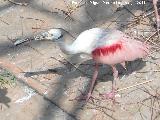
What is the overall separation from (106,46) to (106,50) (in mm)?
31

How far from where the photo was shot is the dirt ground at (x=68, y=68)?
360 cm

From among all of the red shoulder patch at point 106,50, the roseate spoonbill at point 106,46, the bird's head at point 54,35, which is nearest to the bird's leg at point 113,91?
the roseate spoonbill at point 106,46

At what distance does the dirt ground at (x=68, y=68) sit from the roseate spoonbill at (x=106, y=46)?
192 mm

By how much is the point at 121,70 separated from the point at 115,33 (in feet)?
1.32

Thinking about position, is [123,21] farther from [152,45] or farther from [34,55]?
[34,55]

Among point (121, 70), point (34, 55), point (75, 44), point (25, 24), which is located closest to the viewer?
point (75, 44)

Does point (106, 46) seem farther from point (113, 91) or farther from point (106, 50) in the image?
point (113, 91)

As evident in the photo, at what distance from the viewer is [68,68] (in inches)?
157

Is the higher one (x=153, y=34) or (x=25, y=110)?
(x=153, y=34)

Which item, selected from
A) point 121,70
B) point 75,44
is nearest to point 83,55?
point 75,44

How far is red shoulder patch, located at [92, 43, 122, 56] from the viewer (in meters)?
3.53

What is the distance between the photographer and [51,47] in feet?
13.8

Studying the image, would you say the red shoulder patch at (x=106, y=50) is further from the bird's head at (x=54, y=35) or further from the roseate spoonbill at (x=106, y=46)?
the bird's head at (x=54, y=35)

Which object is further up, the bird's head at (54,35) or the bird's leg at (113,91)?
the bird's head at (54,35)
